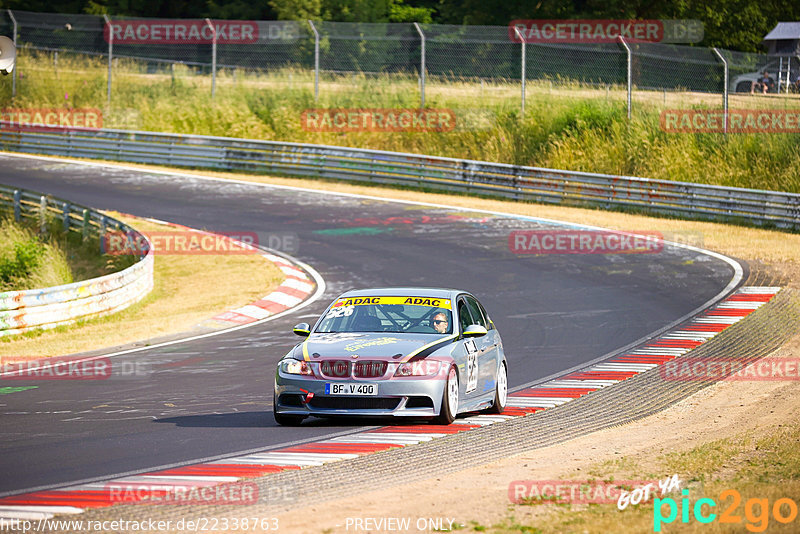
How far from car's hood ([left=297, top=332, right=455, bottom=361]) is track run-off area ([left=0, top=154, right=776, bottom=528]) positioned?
71 centimetres

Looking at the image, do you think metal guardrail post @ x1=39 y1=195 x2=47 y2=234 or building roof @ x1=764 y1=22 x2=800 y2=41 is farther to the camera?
building roof @ x1=764 y1=22 x2=800 y2=41

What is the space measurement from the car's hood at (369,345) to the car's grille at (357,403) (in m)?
0.39

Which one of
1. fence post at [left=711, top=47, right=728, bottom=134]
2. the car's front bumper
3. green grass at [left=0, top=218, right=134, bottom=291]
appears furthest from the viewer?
fence post at [left=711, top=47, right=728, bottom=134]

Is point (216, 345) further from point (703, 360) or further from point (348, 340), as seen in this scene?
point (703, 360)

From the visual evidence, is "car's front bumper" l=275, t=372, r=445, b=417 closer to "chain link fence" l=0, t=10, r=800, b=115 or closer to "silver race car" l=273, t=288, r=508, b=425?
"silver race car" l=273, t=288, r=508, b=425

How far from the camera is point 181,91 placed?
42.9 metres

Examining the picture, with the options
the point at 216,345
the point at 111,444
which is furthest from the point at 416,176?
the point at 111,444

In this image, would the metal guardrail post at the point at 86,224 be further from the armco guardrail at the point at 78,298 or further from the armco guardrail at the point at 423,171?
the armco guardrail at the point at 423,171

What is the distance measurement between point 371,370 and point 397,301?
1503mm

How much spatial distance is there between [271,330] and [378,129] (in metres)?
20.6

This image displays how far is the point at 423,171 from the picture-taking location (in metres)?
32.9

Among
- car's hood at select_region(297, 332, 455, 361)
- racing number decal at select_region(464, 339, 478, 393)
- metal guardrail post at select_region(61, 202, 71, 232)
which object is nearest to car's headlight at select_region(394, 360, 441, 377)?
car's hood at select_region(297, 332, 455, 361)

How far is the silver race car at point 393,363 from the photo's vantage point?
10.2 meters

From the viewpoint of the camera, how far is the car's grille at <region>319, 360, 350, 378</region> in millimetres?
10307
